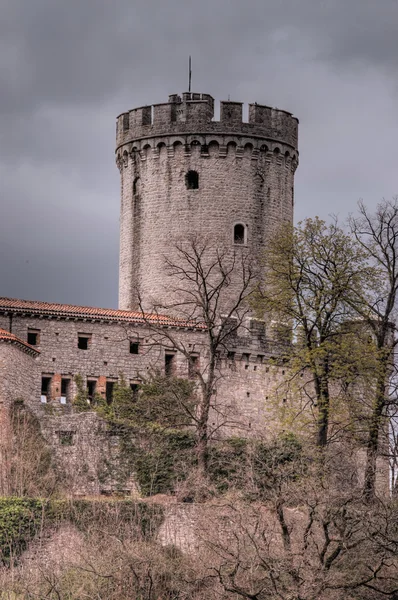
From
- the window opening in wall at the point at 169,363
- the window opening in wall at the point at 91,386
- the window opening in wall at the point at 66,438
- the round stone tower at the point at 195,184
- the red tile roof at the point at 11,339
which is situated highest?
the round stone tower at the point at 195,184

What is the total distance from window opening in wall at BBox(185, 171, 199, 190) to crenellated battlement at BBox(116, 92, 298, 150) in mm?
1706

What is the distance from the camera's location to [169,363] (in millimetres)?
59156

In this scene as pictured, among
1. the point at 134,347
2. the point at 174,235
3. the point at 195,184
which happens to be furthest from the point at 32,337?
the point at 195,184

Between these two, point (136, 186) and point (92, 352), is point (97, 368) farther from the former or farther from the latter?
point (136, 186)

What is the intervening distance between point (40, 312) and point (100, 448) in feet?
21.3

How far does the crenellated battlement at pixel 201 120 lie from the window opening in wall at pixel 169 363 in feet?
36.7

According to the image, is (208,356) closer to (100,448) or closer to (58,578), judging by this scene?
(100,448)

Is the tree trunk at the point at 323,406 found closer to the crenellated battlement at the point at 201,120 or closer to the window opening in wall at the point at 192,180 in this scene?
the window opening in wall at the point at 192,180

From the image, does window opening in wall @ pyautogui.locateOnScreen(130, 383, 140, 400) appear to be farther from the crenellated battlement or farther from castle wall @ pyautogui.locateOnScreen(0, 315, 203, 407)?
the crenellated battlement

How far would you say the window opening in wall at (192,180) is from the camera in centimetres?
6561

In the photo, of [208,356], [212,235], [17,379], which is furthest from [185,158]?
[17,379]

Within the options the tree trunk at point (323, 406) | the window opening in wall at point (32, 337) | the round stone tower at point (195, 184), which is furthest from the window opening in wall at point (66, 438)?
the round stone tower at point (195, 184)

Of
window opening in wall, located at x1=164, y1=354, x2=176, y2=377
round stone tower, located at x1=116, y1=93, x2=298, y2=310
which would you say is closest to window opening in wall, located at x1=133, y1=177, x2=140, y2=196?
round stone tower, located at x1=116, y1=93, x2=298, y2=310

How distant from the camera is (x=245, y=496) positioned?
44.6m
